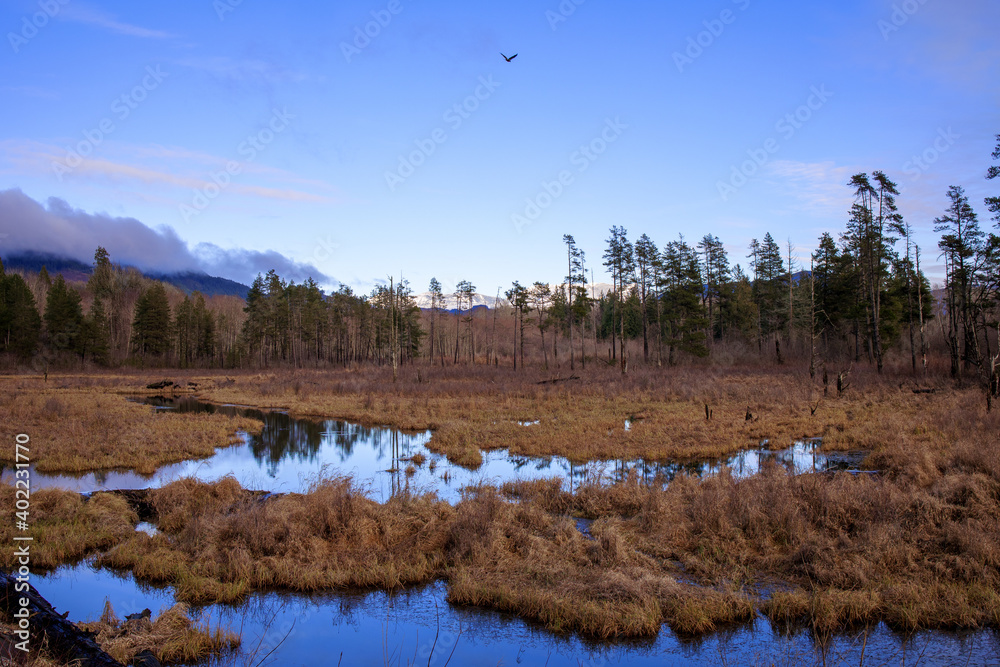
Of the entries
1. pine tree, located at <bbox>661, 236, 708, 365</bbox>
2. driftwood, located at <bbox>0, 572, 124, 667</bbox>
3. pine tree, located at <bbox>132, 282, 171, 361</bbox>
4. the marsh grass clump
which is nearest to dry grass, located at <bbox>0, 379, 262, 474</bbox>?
the marsh grass clump

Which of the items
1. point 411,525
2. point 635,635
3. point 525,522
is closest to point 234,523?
point 411,525

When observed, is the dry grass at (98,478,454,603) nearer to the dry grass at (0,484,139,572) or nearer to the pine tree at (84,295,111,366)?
the dry grass at (0,484,139,572)

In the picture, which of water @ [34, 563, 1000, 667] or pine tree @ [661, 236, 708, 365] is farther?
pine tree @ [661, 236, 708, 365]

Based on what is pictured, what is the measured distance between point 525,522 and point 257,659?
520cm

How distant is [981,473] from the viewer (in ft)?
36.7

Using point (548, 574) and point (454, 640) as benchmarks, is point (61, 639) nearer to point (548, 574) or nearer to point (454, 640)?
point (454, 640)

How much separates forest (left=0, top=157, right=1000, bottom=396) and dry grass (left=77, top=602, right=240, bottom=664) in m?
24.4

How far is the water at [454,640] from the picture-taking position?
6656 mm

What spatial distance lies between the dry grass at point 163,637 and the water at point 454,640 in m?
0.34

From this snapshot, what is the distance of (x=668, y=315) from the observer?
56.0 m

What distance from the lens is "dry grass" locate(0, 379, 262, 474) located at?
17.5m

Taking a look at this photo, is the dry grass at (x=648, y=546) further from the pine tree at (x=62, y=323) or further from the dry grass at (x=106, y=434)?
Answer: the pine tree at (x=62, y=323)

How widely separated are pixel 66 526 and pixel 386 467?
8.33 meters

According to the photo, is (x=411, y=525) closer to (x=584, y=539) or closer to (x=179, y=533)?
(x=584, y=539)
